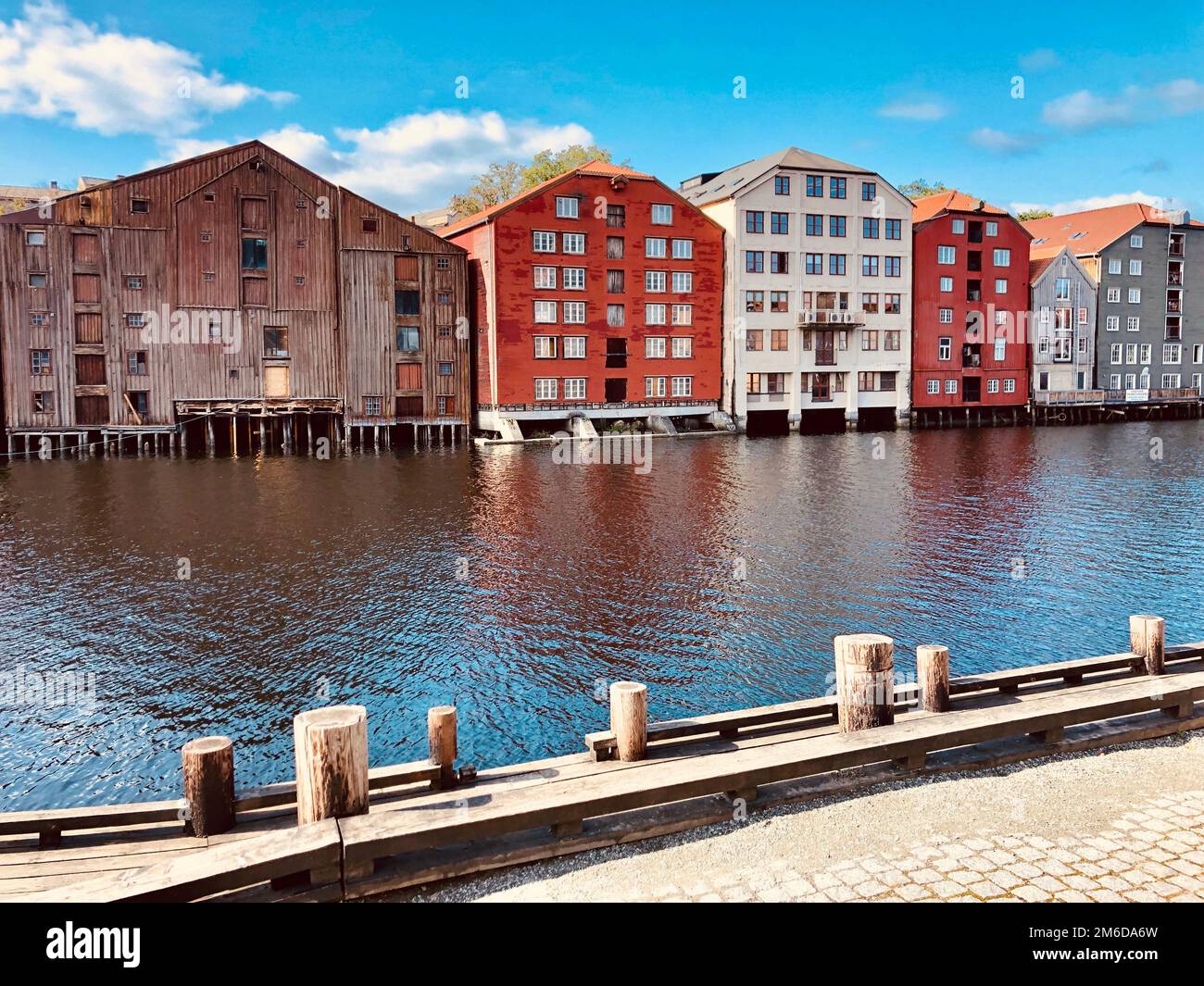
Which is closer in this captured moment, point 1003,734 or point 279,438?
point 1003,734

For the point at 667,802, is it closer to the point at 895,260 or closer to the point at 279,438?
the point at 279,438

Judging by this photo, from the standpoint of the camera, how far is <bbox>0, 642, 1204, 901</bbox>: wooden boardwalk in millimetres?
7230

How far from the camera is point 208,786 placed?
27.1 ft

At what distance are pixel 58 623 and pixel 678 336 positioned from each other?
59768 millimetres

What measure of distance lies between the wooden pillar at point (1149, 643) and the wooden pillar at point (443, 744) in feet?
28.5

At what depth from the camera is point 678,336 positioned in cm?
7588

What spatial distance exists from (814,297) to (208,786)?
78.2 metres

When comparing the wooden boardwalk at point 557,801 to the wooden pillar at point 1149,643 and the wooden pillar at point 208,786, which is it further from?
the wooden pillar at point 1149,643

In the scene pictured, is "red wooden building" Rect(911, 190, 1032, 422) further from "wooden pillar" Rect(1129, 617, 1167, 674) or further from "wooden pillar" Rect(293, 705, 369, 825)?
"wooden pillar" Rect(293, 705, 369, 825)

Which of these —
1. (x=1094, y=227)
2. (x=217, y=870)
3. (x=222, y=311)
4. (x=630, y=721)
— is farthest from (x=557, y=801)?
(x=1094, y=227)

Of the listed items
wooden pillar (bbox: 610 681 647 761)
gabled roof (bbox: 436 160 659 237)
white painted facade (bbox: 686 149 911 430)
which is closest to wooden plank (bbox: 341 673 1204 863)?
wooden pillar (bbox: 610 681 647 761)

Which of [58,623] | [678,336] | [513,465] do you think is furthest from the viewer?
[678,336]

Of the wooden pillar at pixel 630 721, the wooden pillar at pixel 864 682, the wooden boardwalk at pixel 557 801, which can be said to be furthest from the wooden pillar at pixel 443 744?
the wooden pillar at pixel 864 682
